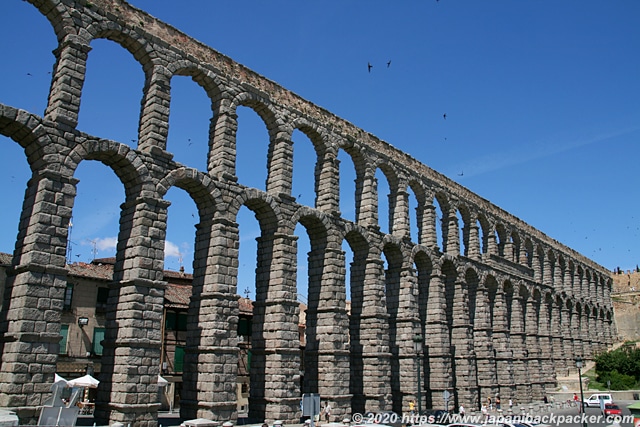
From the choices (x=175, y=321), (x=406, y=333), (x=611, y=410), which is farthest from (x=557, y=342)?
(x=175, y=321)

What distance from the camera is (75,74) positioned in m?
18.2

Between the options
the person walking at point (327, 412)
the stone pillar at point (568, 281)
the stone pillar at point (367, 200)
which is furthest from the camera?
the stone pillar at point (568, 281)

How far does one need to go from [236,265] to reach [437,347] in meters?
15.5

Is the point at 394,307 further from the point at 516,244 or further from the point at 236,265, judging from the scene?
the point at 516,244

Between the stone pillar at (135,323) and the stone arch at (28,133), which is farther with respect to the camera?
the stone pillar at (135,323)

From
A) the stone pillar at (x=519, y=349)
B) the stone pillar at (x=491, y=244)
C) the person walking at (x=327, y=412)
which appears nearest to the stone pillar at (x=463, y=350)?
the stone pillar at (x=519, y=349)

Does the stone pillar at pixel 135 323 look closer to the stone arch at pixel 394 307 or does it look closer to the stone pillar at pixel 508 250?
the stone arch at pixel 394 307

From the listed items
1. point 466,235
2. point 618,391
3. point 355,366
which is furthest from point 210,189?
point 618,391

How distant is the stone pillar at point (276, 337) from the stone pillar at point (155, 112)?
21.2ft

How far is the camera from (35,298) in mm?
15820

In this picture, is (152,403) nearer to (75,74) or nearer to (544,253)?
(75,74)

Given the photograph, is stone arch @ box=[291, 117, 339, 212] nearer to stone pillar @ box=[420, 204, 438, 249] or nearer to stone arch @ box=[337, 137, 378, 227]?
stone arch @ box=[337, 137, 378, 227]

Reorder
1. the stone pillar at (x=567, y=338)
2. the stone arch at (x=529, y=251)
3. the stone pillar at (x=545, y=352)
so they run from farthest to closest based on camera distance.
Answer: the stone pillar at (x=567, y=338)
the stone arch at (x=529, y=251)
the stone pillar at (x=545, y=352)

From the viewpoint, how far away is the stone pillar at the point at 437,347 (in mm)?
31406
